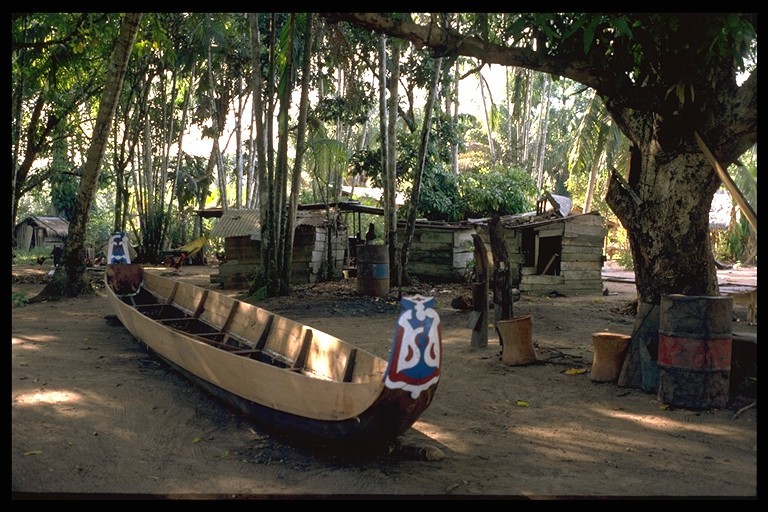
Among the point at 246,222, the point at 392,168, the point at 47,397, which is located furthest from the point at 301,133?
the point at 47,397

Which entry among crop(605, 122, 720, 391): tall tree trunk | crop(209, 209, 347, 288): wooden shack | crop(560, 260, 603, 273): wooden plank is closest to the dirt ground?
crop(605, 122, 720, 391): tall tree trunk

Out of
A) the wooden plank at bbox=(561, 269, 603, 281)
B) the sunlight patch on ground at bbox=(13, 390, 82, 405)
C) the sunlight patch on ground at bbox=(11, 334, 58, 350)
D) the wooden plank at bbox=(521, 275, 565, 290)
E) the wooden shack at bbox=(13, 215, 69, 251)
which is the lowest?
the sunlight patch on ground at bbox=(13, 390, 82, 405)

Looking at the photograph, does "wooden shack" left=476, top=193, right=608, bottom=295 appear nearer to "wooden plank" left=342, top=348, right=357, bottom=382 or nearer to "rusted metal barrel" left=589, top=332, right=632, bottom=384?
"rusted metal barrel" left=589, top=332, right=632, bottom=384

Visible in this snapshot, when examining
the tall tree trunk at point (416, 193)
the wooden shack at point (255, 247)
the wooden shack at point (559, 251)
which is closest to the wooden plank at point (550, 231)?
the wooden shack at point (559, 251)

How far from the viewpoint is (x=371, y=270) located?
7609 mm

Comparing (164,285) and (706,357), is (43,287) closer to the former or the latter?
(164,285)

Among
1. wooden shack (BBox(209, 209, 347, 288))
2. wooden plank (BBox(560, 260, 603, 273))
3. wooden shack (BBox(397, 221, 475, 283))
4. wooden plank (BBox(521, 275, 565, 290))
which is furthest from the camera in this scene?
wooden shack (BBox(209, 209, 347, 288))

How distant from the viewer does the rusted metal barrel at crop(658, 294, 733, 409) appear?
3.38 m

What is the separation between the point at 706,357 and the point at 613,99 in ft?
5.07

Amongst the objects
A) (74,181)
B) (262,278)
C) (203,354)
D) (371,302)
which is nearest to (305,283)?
(262,278)

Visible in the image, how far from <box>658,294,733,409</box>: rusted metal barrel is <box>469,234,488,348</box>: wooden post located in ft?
6.51

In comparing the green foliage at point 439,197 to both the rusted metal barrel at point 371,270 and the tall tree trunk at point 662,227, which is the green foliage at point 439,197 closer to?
the rusted metal barrel at point 371,270

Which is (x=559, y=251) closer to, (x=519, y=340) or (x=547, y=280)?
(x=547, y=280)

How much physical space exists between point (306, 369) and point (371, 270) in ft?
12.7
